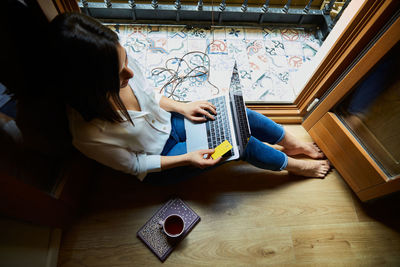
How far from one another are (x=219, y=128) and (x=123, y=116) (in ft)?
1.46

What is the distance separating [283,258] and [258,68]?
3.90 feet

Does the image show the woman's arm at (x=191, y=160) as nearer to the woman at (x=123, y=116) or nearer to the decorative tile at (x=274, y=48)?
the woman at (x=123, y=116)

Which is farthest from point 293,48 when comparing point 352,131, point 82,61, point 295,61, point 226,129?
point 82,61

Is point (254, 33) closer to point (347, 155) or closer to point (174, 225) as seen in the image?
point (347, 155)

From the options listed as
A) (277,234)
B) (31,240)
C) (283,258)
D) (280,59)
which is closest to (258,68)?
A: (280,59)

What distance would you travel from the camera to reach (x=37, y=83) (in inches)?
23.0

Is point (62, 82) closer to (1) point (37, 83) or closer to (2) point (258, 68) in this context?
(1) point (37, 83)

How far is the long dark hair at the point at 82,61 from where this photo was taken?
55 centimetres

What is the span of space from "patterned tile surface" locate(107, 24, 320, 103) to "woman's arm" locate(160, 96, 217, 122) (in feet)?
1.17

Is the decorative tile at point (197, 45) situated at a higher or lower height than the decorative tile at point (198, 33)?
lower

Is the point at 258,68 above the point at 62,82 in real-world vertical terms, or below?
below

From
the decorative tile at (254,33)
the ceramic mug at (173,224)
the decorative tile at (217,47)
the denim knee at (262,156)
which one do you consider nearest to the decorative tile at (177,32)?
the decorative tile at (217,47)

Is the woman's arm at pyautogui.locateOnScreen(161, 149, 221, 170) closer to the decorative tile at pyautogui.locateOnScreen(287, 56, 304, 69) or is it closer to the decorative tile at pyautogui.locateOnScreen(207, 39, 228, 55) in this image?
the decorative tile at pyautogui.locateOnScreen(207, 39, 228, 55)

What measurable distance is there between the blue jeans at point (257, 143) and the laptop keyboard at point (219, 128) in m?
0.13
